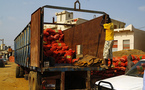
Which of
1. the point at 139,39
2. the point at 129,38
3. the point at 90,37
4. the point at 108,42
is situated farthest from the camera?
the point at 139,39

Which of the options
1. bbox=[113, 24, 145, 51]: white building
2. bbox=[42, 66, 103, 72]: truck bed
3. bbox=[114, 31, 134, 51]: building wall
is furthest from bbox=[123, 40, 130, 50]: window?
bbox=[42, 66, 103, 72]: truck bed

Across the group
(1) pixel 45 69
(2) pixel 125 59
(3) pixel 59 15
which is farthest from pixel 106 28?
(3) pixel 59 15

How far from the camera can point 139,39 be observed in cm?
2109

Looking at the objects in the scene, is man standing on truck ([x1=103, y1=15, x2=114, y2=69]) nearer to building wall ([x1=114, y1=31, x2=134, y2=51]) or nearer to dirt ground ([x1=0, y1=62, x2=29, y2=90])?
dirt ground ([x1=0, y1=62, x2=29, y2=90])

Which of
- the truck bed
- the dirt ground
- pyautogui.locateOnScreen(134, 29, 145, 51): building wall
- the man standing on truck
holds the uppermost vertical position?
pyautogui.locateOnScreen(134, 29, 145, 51): building wall

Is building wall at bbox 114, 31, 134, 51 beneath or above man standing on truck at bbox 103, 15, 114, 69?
above

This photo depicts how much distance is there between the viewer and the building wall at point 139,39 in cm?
2020

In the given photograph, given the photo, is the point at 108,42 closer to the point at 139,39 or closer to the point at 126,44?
the point at 126,44

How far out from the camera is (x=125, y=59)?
822 cm

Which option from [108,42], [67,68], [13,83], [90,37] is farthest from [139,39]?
[67,68]

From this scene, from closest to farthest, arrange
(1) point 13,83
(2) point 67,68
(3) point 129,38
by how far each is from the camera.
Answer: (2) point 67,68
(1) point 13,83
(3) point 129,38

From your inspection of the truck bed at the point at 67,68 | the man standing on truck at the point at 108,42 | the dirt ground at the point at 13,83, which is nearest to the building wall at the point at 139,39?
the dirt ground at the point at 13,83

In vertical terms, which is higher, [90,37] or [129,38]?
[129,38]

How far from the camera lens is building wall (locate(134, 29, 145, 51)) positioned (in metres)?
20.2
